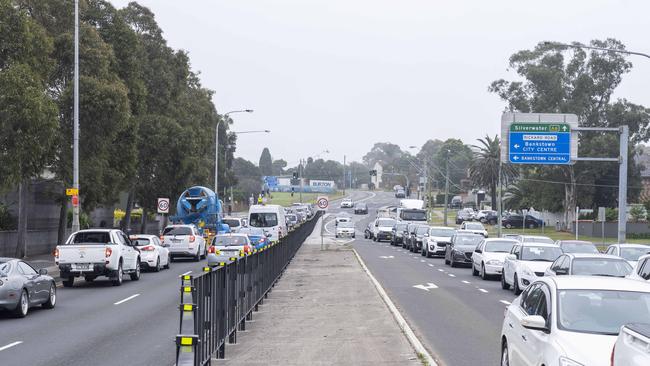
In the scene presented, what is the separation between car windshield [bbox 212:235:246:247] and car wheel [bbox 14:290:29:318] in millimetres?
14411

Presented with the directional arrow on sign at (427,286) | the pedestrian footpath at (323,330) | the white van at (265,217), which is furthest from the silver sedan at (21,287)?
the white van at (265,217)

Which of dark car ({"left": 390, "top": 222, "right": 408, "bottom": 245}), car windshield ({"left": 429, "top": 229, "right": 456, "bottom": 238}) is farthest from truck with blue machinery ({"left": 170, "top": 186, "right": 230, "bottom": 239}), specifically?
dark car ({"left": 390, "top": 222, "right": 408, "bottom": 245})

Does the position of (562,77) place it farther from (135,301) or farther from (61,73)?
(135,301)

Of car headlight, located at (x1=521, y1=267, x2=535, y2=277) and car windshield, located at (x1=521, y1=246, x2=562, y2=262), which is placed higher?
car windshield, located at (x1=521, y1=246, x2=562, y2=262)

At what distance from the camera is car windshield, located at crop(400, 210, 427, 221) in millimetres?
68125

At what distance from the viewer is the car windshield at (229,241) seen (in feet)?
109

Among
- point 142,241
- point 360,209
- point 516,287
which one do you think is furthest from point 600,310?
point 360,209

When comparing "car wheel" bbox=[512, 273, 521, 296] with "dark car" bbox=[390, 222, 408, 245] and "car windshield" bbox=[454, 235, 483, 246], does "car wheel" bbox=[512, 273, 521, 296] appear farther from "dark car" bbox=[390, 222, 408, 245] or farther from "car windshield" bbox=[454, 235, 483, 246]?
"dark car" bbox=[390, 222, 408, 245]

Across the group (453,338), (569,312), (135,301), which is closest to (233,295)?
(453,338)

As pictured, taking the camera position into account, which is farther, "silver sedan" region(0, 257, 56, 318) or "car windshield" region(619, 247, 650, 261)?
"car windshield" region(619, 247, 650, 261)

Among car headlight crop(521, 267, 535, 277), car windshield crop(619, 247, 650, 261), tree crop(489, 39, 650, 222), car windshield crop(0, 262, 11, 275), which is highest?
tree crop(489, 39, 650, 222)

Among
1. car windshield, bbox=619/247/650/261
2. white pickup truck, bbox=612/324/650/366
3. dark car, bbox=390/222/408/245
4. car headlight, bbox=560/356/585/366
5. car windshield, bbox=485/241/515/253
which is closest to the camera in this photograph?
white pickup truck, bbox=612/324/650/366

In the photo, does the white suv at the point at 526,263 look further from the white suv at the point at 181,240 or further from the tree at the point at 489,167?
the tree at the point at 489,167

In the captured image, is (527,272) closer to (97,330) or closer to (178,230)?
(97,330)
